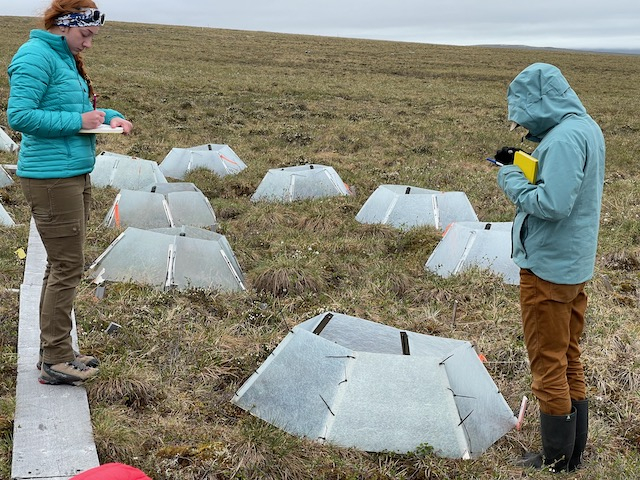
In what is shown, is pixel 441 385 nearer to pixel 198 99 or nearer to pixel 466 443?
pixel 466 443

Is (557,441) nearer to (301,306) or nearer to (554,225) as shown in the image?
(554,225)

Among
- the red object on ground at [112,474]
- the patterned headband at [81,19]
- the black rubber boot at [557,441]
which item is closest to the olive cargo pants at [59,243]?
the patterned headband at [81,19]

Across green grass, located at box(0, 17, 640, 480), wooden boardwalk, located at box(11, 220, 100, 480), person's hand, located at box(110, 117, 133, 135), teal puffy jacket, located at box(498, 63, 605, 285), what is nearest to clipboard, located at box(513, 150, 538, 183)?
teal puffy jacket, located at box(498, 63, 605, 285)

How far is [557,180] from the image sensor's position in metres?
3.15

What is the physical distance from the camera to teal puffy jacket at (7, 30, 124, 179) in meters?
3.40

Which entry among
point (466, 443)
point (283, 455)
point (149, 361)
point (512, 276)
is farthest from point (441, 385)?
point (512, 276)

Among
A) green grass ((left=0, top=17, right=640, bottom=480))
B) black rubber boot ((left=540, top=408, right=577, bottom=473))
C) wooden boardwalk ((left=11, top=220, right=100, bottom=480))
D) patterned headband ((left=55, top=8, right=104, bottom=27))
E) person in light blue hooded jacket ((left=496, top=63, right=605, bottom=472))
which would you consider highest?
patterned headband ((left=55, top=8, right=104, bottom=27))

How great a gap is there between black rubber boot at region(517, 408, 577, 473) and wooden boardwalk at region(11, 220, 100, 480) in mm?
2328

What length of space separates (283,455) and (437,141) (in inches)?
554

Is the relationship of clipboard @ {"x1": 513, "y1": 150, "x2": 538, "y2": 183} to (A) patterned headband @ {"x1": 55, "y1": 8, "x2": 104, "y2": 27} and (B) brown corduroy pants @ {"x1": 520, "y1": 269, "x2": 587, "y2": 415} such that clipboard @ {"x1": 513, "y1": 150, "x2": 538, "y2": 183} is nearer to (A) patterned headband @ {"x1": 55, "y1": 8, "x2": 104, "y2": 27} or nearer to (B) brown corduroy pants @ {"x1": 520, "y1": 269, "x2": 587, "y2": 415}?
(B) brown corduroy pants @ {"x1": 520, "y1": 269, "x2": 587, "y2": 415}

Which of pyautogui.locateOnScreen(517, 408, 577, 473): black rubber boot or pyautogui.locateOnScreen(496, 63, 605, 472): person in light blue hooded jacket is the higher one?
pyautogui.locateOnScreen(496, 63, 605, 472): person in light blue hooded jacket

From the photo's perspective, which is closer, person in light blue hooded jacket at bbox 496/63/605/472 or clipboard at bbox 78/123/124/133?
person in light blue hooded jacket at bbox 496/63/605/472

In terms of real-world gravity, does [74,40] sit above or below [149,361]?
above

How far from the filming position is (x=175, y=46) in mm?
42281
